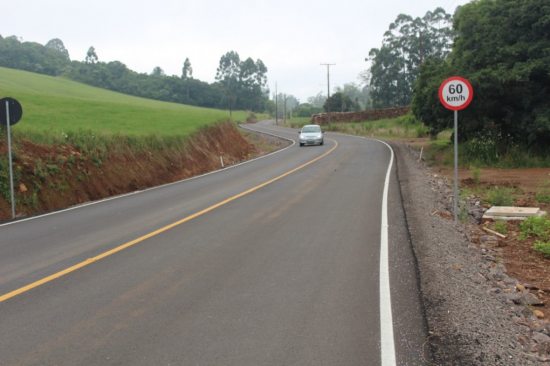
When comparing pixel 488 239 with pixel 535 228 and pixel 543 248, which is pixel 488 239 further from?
pixel 543 248

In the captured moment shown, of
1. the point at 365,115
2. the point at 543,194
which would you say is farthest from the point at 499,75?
the point at 365,115

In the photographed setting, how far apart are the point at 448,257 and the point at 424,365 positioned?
385 cm

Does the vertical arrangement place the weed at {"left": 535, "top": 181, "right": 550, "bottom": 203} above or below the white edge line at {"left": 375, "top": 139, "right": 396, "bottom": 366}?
below

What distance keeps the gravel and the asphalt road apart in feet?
0.76

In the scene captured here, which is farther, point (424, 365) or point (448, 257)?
point (448, 257)

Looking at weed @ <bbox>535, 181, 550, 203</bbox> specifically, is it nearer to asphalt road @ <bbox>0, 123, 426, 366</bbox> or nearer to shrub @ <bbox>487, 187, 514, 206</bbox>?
→ shrub @ <bbox>487, 187, 514, 206</bbox>

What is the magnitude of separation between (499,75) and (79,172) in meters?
17.2

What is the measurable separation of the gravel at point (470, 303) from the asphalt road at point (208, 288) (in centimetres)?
23

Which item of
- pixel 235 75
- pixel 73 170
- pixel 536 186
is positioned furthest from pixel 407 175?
pixel 235 75

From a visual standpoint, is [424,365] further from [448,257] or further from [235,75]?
[235,75]

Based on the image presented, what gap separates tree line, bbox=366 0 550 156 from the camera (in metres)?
22.7

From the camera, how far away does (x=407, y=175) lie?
1997 cm

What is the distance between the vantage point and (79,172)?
Result: 16828 millimetres

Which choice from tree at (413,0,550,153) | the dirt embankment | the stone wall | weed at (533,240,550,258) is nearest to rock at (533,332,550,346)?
weed at (533,240,550,258)
